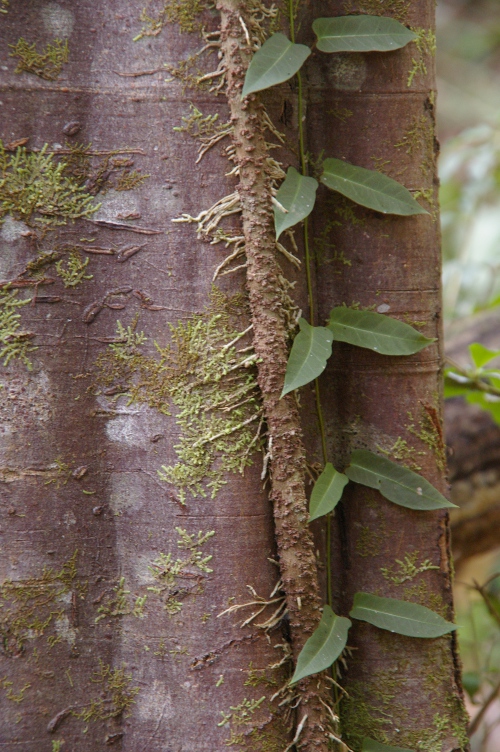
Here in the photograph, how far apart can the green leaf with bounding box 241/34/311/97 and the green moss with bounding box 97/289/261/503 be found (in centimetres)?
28

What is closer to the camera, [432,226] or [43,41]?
[43,41]

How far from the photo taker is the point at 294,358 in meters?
→ 0.86

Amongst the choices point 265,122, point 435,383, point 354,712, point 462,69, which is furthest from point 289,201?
point 462,69

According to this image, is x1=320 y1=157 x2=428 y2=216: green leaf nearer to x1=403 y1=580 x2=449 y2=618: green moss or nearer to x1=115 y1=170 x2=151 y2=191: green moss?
x1=115 y1=170 x2=151 y2=191: green moss

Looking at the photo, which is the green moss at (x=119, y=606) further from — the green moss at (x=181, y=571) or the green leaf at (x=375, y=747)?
the green leaf at (x=375, y=747)

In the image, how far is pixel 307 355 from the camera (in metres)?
0.86

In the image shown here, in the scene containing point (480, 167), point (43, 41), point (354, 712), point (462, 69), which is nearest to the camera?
point (43, 41)

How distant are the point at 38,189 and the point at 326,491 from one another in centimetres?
59

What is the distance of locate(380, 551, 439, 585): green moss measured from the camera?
38.0 inches

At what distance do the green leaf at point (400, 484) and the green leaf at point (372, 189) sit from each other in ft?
1.22

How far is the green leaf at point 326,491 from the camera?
2.86 feet

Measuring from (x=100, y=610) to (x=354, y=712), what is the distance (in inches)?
17.0

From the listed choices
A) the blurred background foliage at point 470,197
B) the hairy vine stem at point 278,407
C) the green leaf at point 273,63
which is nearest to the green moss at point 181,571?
the hairy vine stem at point 278,407

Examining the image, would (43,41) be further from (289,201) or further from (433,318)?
(433,318)
